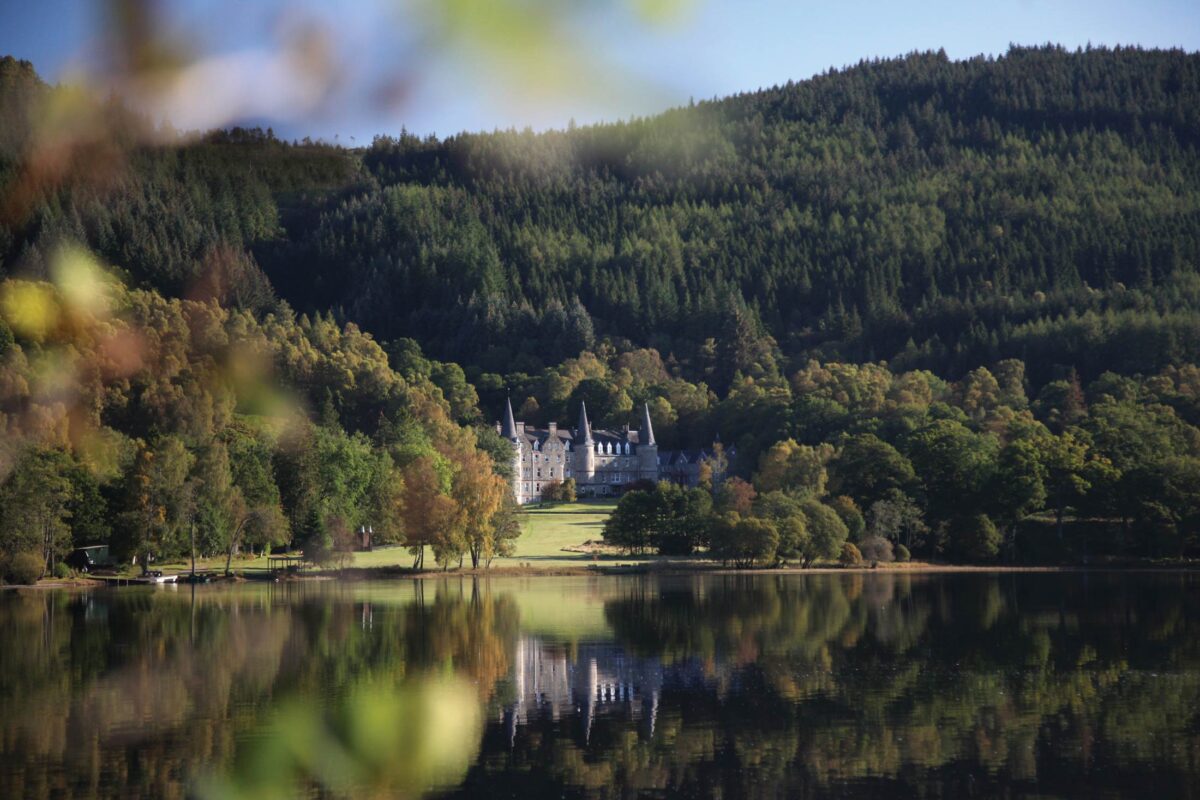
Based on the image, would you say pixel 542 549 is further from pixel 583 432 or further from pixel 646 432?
pixel 646 432

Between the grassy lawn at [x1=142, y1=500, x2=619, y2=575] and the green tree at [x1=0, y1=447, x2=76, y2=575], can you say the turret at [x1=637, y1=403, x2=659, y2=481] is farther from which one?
the green tree at [x1=0, y1=447, x2=76, y2=575]

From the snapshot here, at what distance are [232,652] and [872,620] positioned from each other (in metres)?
19.6

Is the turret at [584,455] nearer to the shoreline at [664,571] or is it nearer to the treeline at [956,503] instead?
the treeline at [956,503]

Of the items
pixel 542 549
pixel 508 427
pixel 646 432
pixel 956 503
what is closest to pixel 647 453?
pixel 646 432

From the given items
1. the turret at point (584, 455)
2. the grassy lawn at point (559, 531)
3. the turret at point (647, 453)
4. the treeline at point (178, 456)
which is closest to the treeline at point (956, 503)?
the grassy lawn at point (559, 531)

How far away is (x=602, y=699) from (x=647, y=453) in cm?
12605

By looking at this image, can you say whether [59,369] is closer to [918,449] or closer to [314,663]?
[918,449]

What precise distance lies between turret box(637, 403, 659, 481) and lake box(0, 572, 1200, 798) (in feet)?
337

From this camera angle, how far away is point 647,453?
509ft

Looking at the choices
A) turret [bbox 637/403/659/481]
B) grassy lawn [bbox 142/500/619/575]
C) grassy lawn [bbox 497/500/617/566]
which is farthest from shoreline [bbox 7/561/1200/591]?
turret [bbox 637/403/659/481]

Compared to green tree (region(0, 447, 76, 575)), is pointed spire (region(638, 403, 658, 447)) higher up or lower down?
higher up

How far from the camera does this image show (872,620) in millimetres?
45094

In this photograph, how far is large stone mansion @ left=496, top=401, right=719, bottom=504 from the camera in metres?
149

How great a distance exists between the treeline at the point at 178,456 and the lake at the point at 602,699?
15.0 meters
